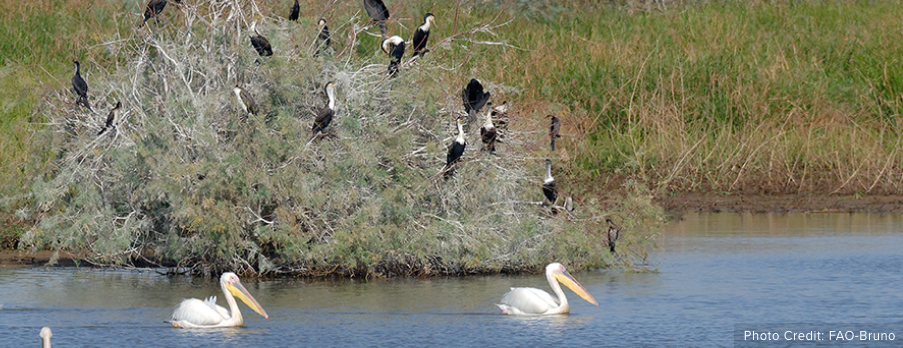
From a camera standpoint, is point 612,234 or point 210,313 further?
point 612,234

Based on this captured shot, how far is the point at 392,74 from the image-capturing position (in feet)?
38.6

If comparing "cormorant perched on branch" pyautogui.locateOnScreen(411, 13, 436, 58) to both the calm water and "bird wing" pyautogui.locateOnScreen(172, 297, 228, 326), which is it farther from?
"bird wing" pyautogui.locateOnScreen(172, 297, 228, 326)

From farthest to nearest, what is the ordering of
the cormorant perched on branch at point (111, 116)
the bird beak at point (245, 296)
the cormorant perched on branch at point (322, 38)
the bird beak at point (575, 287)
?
the cormorant perched on branch at point (322, 38)
the cormorant perched on branch at point (111, 116)
the bird beak at point (575, 287)
the bird beak at point (245, 296)

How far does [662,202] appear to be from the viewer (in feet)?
57.0

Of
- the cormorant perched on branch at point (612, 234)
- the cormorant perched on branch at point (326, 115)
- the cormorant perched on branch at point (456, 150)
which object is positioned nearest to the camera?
the cormorant perched on branch at point (326, 115)

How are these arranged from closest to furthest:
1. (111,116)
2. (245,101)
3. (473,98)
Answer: (245,101)
(111,116)
(473,98)

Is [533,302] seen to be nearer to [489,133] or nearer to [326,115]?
[489,133]

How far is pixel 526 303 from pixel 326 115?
2.44 metres

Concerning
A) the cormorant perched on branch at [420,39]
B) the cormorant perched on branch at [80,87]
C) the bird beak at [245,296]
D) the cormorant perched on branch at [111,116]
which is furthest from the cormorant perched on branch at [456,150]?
the cormorant perched on branch at [80,87]

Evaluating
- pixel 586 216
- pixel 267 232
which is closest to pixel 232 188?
pixel 267 232

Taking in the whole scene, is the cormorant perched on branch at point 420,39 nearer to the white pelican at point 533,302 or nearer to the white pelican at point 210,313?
the white pelican at point 533,302

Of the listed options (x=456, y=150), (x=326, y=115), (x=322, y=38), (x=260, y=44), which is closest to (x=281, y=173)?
(x=326, y=115)

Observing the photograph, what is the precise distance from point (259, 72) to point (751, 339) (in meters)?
4.81

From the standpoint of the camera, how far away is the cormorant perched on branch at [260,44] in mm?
11336
